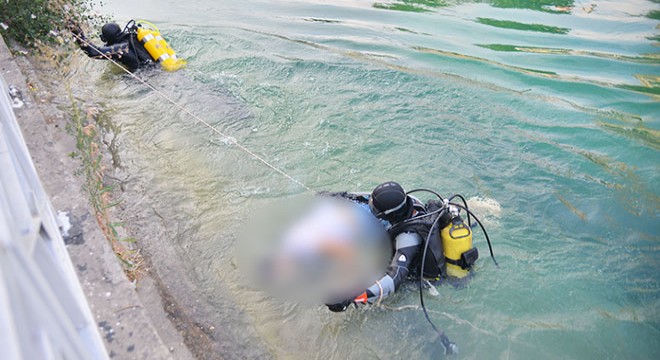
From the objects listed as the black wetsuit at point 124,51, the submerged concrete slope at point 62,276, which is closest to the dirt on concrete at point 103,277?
the submerged concrete slope at point 62,276

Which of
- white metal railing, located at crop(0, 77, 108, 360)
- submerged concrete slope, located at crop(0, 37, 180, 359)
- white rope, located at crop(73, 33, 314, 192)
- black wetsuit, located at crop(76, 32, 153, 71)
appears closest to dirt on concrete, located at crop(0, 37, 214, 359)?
submerged concrete slope, located at crop(0, 37, 180, 359)

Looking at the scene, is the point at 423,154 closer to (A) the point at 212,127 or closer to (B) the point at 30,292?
(A) the point at 212,127

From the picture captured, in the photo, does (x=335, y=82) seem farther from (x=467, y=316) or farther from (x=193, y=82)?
(x=467, y=316)

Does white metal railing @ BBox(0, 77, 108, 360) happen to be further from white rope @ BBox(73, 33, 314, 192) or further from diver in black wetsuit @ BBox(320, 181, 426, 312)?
white rope @ BBox(73, 33, 314, 192)

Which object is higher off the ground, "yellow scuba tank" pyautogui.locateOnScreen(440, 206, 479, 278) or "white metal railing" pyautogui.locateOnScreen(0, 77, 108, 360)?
"white metal railing" pyautogui.locateOnScreen(0, 77, 108, 360)

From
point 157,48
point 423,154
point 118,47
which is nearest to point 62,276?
point 423,154

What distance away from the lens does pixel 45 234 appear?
2.15 metres

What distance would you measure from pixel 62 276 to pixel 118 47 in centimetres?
618

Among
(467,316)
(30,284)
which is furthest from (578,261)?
(30,284)

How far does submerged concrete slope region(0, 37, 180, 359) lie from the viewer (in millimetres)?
1414

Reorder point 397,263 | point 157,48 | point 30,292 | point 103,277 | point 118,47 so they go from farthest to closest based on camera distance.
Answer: point 157,48
point 118,47
point 397,263
point 103,277
point 30,292

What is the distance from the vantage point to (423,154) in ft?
20.9

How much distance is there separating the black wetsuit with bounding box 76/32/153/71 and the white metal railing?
545cm

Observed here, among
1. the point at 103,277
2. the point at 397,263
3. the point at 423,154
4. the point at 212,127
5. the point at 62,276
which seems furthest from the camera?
the point at 212,127
